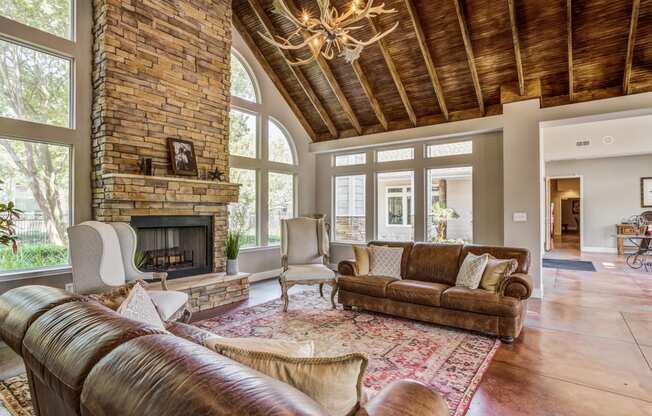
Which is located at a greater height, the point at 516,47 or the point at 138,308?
the point at 516,47

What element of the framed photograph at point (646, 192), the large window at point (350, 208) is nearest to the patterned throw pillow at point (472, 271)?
the large window at point (350, 208)

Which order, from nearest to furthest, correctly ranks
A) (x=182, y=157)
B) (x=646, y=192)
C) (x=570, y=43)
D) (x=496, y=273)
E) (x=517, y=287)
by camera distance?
(x=517, y=287), (x=496, y=273), (x=570, y=43), (x=182, y=157), (x=646, y=192)

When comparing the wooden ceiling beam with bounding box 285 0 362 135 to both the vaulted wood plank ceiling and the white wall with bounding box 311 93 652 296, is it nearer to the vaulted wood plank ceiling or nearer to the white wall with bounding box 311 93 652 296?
the vaulted wood plank ceiling

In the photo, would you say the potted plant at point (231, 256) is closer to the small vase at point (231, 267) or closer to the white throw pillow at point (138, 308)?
the small vase at point (231, 267)

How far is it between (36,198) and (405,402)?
4.53m

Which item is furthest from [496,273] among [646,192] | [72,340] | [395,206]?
[646,192]

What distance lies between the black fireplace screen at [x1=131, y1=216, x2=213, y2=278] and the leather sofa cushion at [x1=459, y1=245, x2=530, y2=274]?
365cm

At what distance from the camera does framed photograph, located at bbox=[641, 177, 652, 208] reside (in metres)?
9.50

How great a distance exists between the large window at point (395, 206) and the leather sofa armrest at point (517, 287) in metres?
3.29

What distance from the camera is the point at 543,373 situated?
2809 millimetres

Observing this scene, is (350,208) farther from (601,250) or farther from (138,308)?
(601,250)

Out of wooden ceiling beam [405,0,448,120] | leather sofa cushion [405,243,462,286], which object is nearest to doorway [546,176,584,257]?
wooden ceiling beam [405,0,448,120]

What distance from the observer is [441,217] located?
6582 millimetres

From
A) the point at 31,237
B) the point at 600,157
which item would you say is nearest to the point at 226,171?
the point at 31,237
